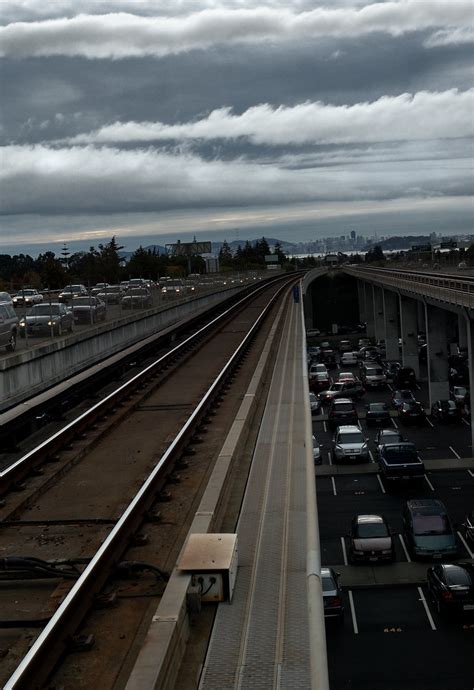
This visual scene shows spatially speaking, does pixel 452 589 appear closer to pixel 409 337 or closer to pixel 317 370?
pixel 317 370

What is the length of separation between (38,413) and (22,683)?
11.5 metres

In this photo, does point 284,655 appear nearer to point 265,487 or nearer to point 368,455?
point 265,487

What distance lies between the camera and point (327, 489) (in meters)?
29.4

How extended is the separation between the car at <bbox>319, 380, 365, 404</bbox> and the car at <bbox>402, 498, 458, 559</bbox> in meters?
25.5

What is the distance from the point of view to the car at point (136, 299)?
32625 millimetres

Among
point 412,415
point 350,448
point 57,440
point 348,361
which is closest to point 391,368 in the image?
point 348,361

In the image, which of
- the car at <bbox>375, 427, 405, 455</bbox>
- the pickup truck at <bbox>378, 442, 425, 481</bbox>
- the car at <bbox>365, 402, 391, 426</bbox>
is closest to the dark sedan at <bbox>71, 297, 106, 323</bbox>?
the pickup truck at <bbox>378, 442, 425, 481</bbox>

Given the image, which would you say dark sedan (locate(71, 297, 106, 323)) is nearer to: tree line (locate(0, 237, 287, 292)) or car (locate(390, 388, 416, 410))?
car (locate(390, 388, 416, 410))

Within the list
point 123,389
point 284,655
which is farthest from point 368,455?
point 284,655

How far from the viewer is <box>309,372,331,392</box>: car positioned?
54.0m

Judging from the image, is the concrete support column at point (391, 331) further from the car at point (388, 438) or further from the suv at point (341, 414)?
the car at point (388, 438)

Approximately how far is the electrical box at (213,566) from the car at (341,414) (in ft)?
114

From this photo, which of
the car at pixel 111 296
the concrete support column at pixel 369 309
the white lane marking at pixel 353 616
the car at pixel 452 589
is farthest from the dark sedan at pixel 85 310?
the concrete support column at pixel 369 309

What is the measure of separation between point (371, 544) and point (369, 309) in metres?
83.9
